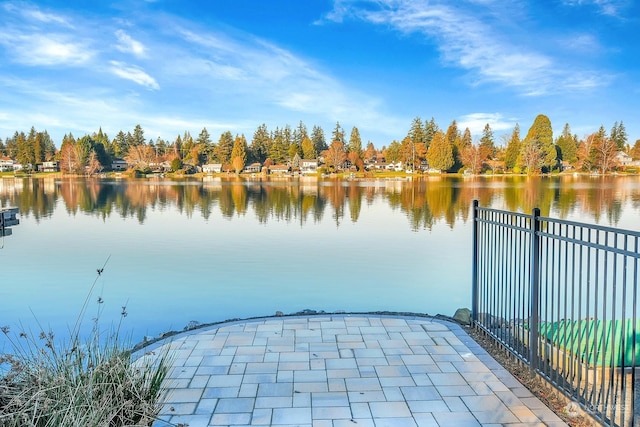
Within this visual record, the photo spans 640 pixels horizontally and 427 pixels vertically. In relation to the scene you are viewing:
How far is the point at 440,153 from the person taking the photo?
65875 millimetres

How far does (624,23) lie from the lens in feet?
90.5

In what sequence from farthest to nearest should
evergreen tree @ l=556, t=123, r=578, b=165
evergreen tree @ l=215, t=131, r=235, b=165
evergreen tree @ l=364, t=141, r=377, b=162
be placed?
1. evergreen tree @ l=364, t=141, r=377, b=162
2. evergreen tree @ l=215, t=131, r=235, b=165
3. evergreen tree @ l=556, t=123, r=578, b=165

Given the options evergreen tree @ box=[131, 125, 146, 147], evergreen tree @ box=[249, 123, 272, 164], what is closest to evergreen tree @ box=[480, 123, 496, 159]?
evergreen tree @ box=[249, 123, 272, 164]

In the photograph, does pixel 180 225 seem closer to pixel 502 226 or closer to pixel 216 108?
pixel 502 226

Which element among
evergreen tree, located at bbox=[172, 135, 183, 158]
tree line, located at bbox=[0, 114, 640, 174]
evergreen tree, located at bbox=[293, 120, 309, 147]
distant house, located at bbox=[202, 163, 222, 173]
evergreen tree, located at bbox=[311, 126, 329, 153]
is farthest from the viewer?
evergreen tree, located at bbox=[172, 135, 183, 158]

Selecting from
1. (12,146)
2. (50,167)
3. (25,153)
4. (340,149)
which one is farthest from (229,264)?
(12,146)

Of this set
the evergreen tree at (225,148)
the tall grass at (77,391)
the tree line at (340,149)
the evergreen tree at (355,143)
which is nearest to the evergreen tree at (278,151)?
the tree line at (340,149)

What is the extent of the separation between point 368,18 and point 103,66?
22507 millimetres

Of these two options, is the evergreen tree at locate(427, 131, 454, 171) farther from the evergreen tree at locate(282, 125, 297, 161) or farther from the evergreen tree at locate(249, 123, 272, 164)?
the evergreen tree at locate(249, 123, 272, 164)

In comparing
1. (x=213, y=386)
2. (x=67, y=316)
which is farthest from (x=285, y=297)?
(x=213, y=386)

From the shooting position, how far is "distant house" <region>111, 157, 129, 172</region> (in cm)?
8344

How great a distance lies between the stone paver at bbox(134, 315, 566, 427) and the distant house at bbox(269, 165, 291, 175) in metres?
70.9

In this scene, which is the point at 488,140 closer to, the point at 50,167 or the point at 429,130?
the point at 429,130

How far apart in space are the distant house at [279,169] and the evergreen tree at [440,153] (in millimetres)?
23227
